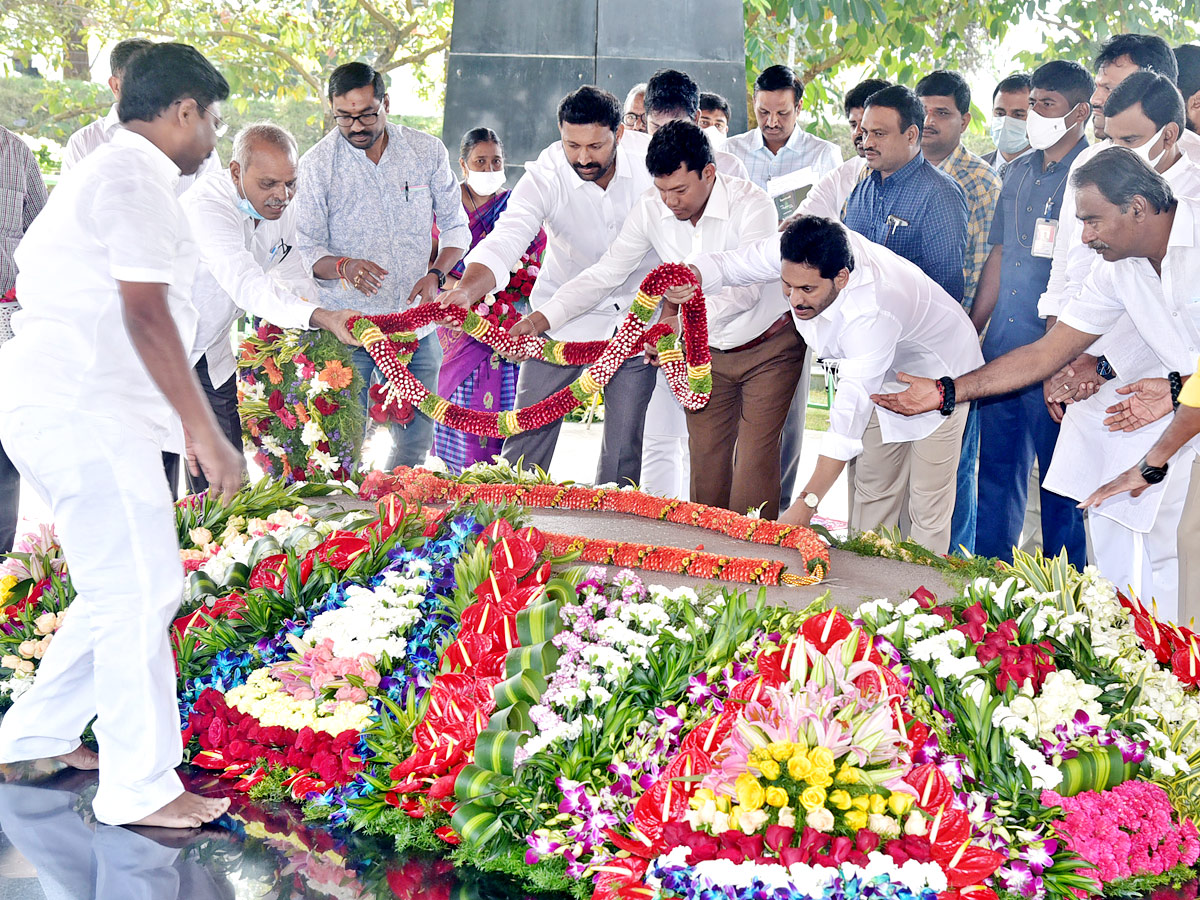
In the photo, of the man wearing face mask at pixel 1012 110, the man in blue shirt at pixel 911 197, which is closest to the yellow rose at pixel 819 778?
the man in blue shirt at pixel 911 197

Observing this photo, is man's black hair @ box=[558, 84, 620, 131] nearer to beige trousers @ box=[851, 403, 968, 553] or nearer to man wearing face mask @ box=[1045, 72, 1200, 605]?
beige trousers @ box=[851, 403, 968, 553]

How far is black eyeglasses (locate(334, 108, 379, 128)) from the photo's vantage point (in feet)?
16.9

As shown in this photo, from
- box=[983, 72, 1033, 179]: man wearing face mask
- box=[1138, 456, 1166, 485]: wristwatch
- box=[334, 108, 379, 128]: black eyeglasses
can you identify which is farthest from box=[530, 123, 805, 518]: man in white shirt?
box=[983, 72, 1033, 179]: man wearing face mask

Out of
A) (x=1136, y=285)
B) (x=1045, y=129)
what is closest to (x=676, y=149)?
(x=1045, y=129)

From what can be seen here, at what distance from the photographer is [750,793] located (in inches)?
90.0

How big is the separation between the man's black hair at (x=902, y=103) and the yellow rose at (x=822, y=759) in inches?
122

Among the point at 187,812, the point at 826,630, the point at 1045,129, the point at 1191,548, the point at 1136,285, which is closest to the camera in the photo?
the point at 826,630

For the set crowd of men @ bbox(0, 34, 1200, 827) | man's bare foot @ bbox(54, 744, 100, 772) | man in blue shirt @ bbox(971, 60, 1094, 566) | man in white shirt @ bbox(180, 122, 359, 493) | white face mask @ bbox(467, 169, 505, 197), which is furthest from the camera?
white face mask @ bbox(467, 169, 505, 197)

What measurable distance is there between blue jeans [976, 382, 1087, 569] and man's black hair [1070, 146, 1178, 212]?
4.37 ft

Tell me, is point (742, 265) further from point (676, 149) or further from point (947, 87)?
point (947, 87)

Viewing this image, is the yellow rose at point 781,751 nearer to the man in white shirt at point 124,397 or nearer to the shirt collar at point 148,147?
the man in white shirt at point 124,397

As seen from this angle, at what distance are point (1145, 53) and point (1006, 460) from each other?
1.67m

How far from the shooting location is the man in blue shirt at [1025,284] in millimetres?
4852

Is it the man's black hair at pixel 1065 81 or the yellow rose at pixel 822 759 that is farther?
the man's black hair at pixel 1065 81
